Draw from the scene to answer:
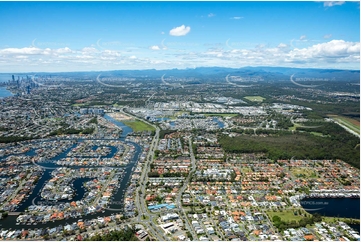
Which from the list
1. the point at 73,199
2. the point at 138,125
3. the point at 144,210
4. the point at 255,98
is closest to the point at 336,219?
the point at 144,210

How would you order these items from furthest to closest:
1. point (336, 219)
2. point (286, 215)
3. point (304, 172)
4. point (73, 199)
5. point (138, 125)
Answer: point (138, 125)
point (304, 172)
point (73, 199)
point (286, 215)
point (336, 219)

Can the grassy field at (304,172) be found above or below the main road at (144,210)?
below

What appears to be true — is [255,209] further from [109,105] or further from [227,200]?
[109,105]

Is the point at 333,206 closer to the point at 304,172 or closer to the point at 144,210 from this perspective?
the point at 304,172

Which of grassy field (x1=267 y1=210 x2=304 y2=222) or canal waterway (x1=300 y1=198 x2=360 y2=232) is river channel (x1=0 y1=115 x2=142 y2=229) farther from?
canal waterway (x1=300 y1=198 x2=360 y2=232)

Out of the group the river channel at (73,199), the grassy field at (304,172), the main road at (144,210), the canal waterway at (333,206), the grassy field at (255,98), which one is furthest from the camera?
the grassy field at (255,98)

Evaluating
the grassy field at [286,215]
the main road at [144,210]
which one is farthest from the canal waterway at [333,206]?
the main road at [144,210]

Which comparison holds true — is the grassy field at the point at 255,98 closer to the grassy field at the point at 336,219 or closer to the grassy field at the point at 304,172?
the grassy field at the point at 304,172

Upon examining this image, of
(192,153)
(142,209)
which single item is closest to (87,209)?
(142,209)
